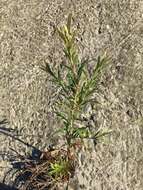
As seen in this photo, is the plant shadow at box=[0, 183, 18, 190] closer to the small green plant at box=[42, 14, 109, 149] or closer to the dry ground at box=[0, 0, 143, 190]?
the dry ground at box=[0, 0, 143, 190]

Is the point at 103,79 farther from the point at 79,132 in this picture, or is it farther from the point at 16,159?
the point at 16,159

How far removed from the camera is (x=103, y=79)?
5059mm

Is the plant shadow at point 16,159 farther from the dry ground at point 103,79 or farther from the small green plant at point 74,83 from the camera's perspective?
the small green plant at point 74,83

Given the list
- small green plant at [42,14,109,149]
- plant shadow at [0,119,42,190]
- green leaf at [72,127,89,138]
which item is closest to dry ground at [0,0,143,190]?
plant shadow at [0,119,42,190]

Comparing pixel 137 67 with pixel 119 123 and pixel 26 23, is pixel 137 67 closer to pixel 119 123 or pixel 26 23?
pixel 119 123

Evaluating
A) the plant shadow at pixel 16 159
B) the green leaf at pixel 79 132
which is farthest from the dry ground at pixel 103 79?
the green leaf at pixel 79 132

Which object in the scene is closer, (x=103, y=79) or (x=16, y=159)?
(x=16, y=159)

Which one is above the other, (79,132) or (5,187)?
(79,132)

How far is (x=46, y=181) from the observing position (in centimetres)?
468

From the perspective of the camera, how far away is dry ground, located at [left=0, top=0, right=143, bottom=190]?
4.74m

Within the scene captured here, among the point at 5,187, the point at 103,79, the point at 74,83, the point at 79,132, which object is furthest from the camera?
the point at 103,79

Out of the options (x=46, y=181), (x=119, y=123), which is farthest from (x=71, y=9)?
(x=46, y=181)

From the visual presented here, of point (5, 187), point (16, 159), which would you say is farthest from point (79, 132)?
point (5, 187)

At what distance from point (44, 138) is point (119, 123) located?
0.76 m
